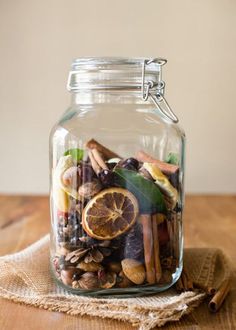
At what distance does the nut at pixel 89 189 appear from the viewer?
0.72 meters

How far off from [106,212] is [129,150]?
3.9 inches

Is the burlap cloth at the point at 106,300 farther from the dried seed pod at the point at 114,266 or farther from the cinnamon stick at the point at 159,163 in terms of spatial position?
the cinnamon stick at the point at 159,163

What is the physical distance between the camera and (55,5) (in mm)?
1654

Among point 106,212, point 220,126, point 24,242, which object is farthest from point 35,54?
point 106,212

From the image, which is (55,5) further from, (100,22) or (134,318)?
(134,318)

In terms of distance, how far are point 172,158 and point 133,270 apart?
0.54 ft

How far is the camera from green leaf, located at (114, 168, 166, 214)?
717 millimetres

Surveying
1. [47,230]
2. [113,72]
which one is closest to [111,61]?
[113,72]

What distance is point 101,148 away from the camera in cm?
75

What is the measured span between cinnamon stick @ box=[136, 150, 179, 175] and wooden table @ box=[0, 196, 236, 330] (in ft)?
0.58

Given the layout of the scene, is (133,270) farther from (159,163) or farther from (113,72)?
(113,72)

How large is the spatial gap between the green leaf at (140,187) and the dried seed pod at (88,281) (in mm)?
102

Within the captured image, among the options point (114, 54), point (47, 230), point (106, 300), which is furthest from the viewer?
point (114, 54)

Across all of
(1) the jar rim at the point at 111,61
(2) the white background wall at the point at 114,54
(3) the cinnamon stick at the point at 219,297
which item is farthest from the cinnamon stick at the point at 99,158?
(2) the white background wall at the point at 114,54
